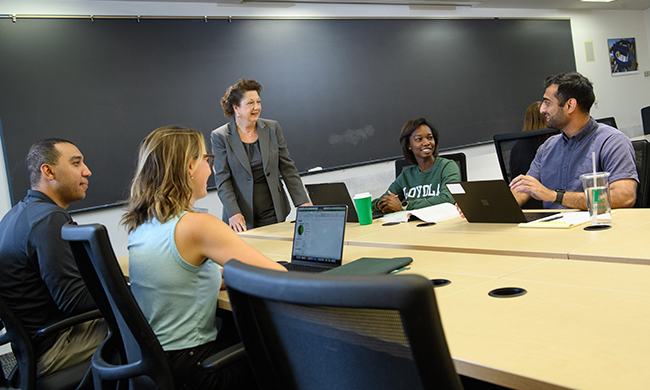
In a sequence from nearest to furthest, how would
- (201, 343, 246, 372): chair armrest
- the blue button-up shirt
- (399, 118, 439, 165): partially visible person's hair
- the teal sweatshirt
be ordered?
(201, 343, 246, 372): chair armrest → the blue button-up shirt → the teal sweatshirt → (399, 118, 439, 165): partially visible person's hair

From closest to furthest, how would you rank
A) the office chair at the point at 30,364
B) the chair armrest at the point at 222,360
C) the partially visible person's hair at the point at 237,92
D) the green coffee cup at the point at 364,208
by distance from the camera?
the chair armrest at the point at 222,360 → the office chair at the point at 30,364 → the green coffee cup at the point at 364,208 → the partially visible person's hair at the point at 237,92

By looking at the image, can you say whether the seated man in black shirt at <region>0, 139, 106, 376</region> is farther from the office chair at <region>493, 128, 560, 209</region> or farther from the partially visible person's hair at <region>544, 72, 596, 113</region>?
the office chair at <region>493, 128, 560, 209</region>

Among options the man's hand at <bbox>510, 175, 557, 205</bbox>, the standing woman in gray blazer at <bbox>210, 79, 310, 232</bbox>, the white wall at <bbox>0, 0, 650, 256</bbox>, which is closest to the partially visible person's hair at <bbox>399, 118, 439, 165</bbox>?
the standing woman in gray blazer at <bbox>210, 79, 310, 232</bbox>

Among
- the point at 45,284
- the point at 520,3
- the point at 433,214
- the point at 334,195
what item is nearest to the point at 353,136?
the point at 334,195

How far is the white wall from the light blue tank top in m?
2.61

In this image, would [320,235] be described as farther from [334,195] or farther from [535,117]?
[535,117]

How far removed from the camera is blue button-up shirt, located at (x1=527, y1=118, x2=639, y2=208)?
7.52 ft

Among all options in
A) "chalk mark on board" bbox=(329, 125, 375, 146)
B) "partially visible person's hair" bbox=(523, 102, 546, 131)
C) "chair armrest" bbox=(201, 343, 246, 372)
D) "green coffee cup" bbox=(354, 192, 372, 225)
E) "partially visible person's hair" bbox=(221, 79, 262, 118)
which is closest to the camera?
"chair armrest" bbox=(201, 343, 246, 372)

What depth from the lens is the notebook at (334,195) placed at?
271 centimetres

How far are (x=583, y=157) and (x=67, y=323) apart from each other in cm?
243

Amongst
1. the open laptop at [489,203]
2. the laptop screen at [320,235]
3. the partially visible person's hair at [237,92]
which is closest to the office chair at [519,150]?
the open laptop at [489,203]

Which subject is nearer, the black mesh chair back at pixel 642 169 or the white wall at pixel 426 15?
the black mesh chair back at pixel 642 169

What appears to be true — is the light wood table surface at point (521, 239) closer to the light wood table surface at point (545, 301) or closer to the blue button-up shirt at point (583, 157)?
the light wood table surface at point (545, 301)

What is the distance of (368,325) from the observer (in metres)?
0.59
